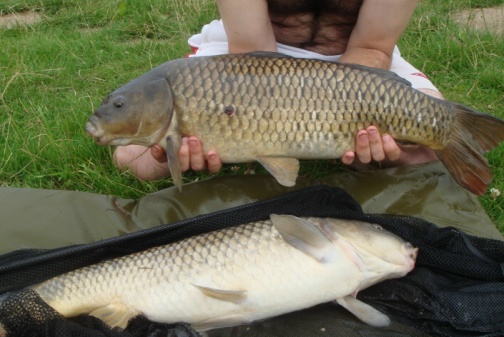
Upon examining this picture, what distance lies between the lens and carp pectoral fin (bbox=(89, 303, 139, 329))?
1.47 meters

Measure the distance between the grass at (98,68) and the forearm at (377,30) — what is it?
1.52ft

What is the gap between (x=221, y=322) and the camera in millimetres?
1482

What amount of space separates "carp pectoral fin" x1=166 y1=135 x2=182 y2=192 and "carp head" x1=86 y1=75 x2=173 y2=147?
0.04m

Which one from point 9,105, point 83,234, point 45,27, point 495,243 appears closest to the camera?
point 495,243

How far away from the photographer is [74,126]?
264cm

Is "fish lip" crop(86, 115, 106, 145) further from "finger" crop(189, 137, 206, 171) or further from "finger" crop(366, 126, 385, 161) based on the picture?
"finger" crop(366, 126, 385, 161)

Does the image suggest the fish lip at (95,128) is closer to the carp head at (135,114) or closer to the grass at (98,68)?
the carp head at (135,114)

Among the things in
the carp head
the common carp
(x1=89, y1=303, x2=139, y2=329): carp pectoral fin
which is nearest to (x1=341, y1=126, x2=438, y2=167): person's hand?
the common carp

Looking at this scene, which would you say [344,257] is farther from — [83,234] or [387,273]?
[83,234]

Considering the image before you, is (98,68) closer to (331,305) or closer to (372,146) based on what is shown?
(372,146)

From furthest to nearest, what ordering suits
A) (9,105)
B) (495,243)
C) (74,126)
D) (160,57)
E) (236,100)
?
(160,57), (9,105), (74,126), (236,100), (495,243)

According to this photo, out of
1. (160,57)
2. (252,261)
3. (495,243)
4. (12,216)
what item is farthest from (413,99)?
(160,57)

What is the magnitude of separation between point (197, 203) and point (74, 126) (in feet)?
3.22

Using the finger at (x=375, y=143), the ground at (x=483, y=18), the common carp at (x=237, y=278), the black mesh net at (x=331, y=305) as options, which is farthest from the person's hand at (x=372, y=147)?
the ground at (x=483, y=18)
